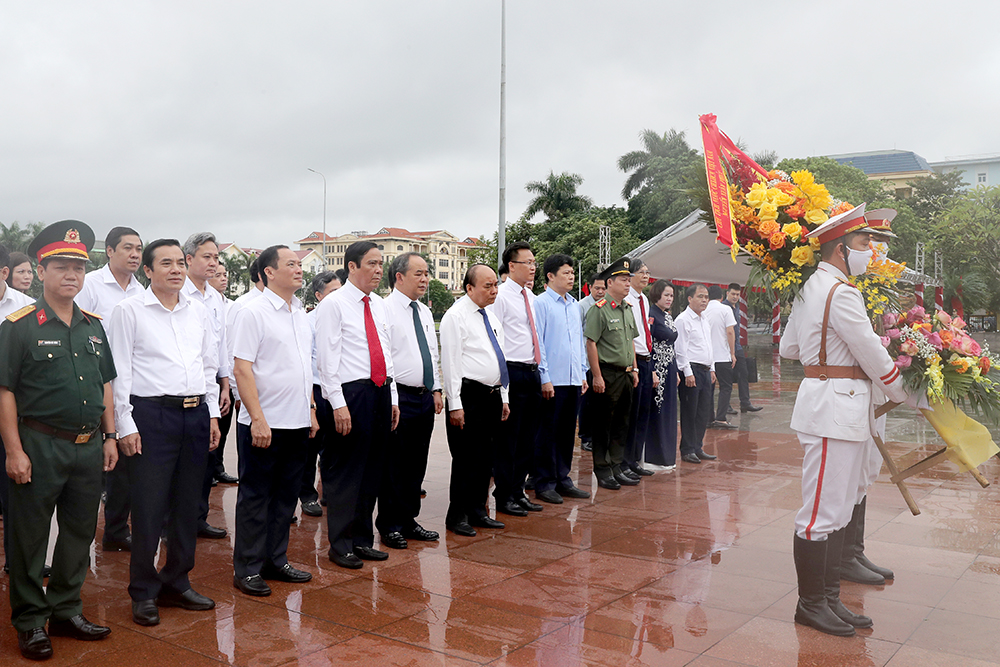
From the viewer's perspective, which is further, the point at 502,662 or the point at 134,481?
the point at 134,481

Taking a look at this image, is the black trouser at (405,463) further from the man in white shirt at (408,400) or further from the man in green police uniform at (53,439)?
the man in green police uniform at (53,439)

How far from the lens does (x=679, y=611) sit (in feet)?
12.5

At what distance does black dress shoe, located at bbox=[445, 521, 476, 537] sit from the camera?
16.9ft

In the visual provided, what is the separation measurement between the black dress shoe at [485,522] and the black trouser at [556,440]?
2.71ft

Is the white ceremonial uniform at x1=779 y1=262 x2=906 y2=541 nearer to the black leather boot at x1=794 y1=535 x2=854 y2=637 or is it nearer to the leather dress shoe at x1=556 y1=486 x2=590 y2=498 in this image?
the black leather boot at x1=794 y1=535 x2=854 y2=637

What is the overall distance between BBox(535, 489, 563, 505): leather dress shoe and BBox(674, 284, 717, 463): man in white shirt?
2215 millimetres

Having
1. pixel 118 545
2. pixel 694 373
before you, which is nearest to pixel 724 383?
pixel 694 373

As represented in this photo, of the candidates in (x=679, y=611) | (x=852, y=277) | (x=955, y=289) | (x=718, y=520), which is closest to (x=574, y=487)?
(x=718, y=520)

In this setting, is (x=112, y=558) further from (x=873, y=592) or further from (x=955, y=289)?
(x=955, y=289)

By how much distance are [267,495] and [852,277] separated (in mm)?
3142

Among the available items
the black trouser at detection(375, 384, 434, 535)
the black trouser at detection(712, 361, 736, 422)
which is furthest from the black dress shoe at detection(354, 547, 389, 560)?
the black trouser at detection(712, 361, 736, 422)

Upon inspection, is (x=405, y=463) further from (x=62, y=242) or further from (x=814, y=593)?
(x=814, y=593)

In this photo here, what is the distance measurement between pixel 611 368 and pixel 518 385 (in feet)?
3.70

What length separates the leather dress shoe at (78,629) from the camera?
11.1 ft
